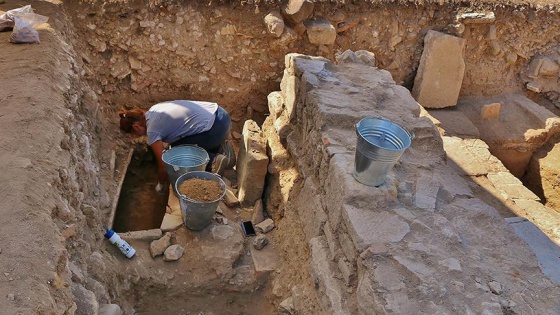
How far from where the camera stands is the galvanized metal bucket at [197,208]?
4.11 metres

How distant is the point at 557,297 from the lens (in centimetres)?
289

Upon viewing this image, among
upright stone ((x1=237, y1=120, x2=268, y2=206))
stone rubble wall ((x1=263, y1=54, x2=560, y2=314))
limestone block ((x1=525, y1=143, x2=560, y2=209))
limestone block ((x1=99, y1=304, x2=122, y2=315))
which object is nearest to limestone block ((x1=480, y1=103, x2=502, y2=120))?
limestone block ((x1=525, y1=143, x2=560, y2=209))

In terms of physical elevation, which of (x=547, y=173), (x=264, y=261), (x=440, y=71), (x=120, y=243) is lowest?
(x=547, y=173)

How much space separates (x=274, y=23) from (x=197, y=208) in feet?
9.65

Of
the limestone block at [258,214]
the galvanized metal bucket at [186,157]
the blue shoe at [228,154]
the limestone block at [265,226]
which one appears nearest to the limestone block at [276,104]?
the blue shoe at [228,154]

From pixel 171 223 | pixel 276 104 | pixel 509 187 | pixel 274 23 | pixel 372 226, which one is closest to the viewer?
pixel 372 226

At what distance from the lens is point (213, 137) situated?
523 centimetres

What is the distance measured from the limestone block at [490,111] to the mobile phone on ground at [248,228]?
13.9ft

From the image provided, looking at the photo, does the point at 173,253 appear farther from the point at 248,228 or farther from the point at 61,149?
the point at 61,149

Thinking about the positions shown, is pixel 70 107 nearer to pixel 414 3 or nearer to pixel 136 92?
pixel 136 92

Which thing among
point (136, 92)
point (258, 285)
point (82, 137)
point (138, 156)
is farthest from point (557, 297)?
point (136, 92)

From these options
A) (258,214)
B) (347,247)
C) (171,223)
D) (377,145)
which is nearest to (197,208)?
(171,223)

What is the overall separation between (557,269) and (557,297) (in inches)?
25.4

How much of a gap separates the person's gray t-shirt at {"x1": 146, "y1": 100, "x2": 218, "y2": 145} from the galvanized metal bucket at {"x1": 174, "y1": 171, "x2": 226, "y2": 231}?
77 cm
